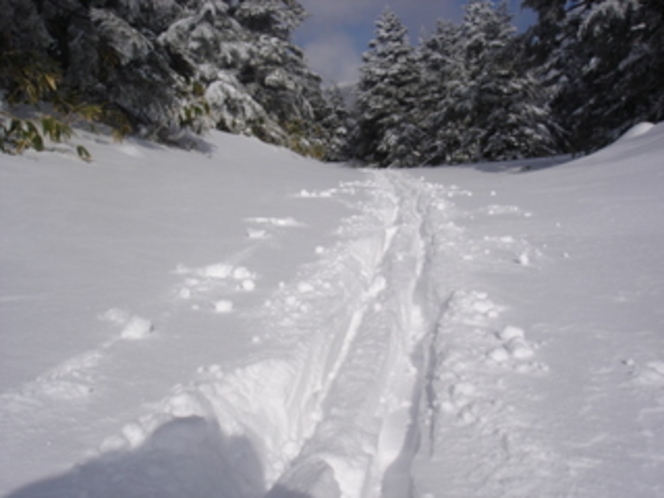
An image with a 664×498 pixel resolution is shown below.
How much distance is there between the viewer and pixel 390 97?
72.7 ft

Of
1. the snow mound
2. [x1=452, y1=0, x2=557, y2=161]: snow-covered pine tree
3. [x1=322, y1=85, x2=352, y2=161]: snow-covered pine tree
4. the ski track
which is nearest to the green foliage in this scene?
the ski track

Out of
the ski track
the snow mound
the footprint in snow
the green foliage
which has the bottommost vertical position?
the ski track

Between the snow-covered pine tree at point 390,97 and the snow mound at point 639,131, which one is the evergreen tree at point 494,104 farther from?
the snow mound at point 639,131

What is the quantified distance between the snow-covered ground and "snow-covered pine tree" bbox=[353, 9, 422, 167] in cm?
1768

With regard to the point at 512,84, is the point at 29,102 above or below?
below

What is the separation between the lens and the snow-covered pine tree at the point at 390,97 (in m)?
21.5

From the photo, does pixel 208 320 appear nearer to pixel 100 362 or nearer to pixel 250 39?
pixel 100 362

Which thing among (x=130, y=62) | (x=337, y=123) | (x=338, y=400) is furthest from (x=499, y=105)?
(x=337, y=123)

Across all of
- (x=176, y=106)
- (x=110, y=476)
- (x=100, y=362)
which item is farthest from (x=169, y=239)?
(x=176, y=106)

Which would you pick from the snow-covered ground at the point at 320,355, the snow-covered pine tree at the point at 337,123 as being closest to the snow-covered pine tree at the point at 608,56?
the snow-covered ground at the point at 320,355

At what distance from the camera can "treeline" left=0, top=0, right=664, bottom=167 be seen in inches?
239

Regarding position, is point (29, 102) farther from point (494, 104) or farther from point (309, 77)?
point (309, 77)

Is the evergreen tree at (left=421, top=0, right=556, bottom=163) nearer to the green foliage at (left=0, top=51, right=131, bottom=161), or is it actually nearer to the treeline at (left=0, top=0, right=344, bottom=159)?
the treeline at (left=0, top=0, right=344, bottom=159)

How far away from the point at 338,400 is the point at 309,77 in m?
20.0
